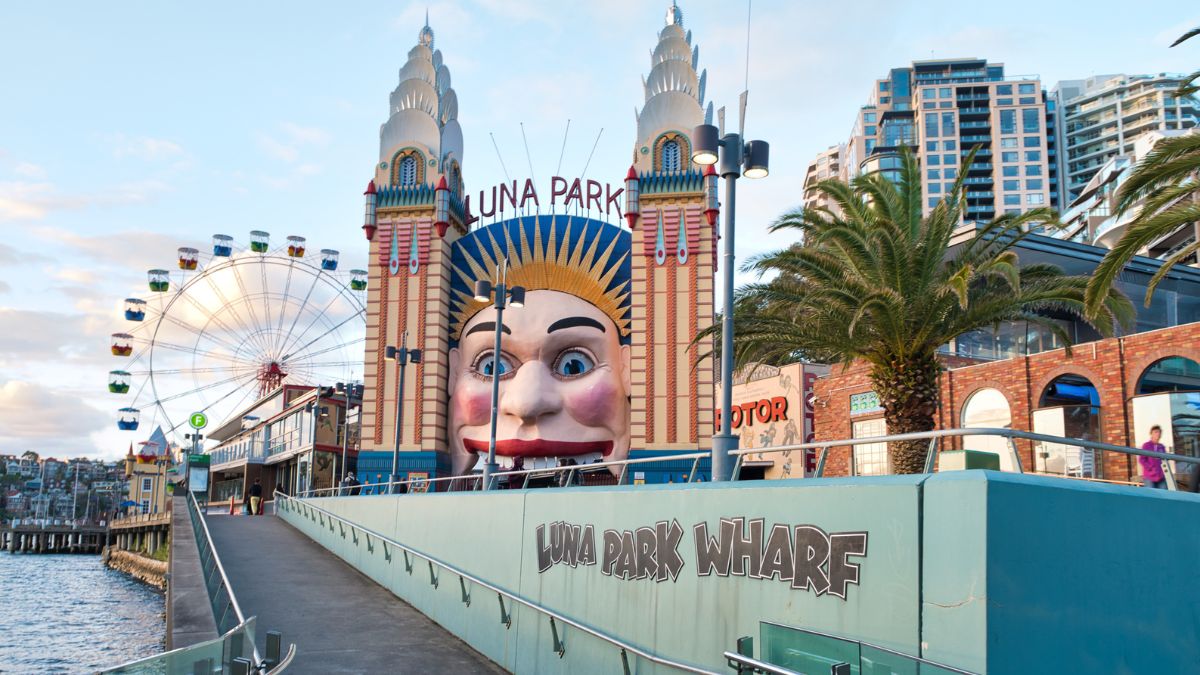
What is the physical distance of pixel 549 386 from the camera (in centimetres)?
3375

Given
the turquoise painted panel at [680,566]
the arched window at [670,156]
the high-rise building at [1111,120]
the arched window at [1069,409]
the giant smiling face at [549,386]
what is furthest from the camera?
the high-rise building at [1111,120]

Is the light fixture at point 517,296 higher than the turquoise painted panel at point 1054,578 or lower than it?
higher

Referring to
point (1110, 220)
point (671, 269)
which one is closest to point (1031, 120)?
point (1110, 220)

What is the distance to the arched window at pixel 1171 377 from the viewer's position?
78.7 ft

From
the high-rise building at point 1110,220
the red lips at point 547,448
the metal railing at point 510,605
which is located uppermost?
the high-rise building at point 1110,220

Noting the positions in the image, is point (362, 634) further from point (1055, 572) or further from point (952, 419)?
point (952, 419)

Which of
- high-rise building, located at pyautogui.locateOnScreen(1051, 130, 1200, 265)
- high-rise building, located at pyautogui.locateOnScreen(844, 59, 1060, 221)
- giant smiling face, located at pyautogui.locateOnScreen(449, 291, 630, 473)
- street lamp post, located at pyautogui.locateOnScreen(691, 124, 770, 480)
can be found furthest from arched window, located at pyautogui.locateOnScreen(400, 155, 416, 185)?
high-rise building, located at pyautogui.locateOnScreen(844, 59, 1060, 221)

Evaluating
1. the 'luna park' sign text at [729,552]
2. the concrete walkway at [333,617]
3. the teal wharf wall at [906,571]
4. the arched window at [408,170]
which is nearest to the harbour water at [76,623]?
the concrete walkway at [333,617]

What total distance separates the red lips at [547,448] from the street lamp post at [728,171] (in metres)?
21.8

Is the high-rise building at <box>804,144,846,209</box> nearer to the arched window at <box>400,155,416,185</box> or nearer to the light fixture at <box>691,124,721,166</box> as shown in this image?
the arched window at <box>400,155,416,185</box>

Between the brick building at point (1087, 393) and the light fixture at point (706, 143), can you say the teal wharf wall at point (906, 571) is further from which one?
the brick building at point (1087, 393)

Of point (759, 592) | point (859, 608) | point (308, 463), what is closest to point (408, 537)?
point (759, 592)

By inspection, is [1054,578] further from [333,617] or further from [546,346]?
[546,346]

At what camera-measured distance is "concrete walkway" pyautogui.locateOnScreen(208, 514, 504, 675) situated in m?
13.6
